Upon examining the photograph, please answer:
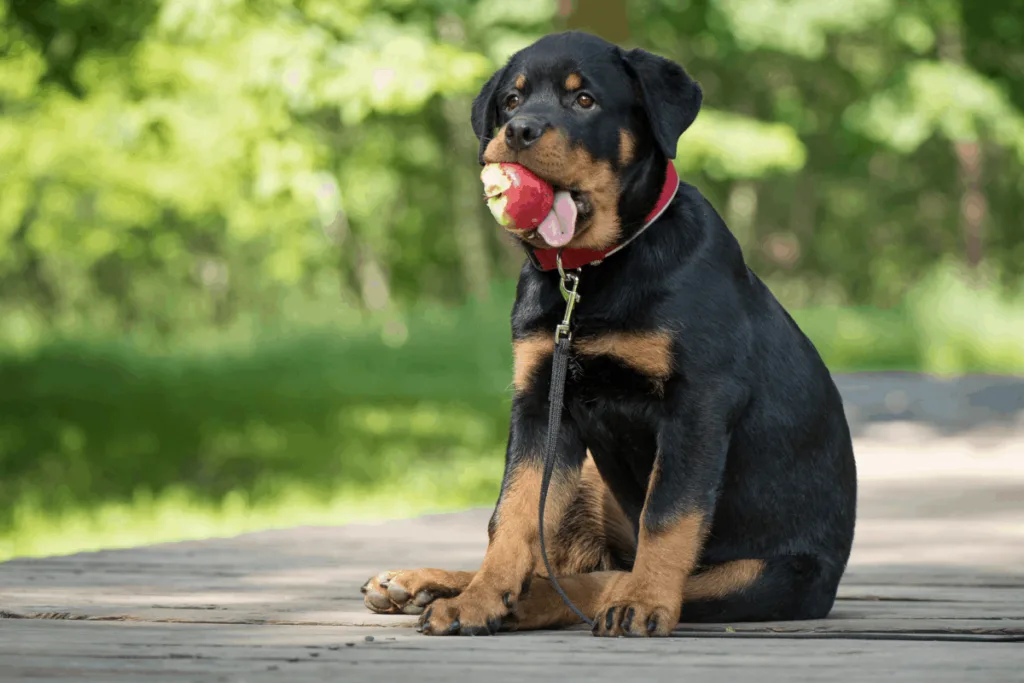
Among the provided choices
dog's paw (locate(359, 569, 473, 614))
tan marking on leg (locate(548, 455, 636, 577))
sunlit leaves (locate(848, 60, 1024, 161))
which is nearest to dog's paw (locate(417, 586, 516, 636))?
dog's paw (locate(359, 569, 473, 614))

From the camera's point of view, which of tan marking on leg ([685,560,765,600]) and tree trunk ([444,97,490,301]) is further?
tree trunk ([444,97,490,301])

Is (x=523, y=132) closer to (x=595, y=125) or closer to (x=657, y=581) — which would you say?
(x=595, y=125)

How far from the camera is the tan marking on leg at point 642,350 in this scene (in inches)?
136

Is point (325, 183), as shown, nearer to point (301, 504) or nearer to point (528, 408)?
point (301, 504)

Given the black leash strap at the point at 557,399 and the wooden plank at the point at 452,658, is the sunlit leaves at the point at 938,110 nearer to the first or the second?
the black leash strap at the point at 557,399

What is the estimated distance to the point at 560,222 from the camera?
11.6 feet

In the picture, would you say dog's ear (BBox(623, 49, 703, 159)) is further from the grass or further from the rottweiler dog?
the grass

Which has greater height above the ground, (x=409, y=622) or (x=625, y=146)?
(x=625, y=146)

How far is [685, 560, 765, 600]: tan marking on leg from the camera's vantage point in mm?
3576

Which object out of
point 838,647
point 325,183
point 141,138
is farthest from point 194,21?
A: point 838,647

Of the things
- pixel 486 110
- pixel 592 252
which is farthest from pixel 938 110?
pixel 592 252

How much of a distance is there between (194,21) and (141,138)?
348cm

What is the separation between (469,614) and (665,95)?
143 cm

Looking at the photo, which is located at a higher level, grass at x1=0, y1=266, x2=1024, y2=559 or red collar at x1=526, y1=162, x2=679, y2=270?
red collar at x1=526, y1=162, x2=679, y2=270
